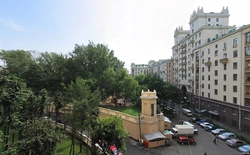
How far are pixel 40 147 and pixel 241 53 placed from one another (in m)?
33.2

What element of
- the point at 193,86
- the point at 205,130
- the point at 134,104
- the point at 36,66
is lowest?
the point at 205,130

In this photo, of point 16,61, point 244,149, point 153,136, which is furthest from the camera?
point 16,61

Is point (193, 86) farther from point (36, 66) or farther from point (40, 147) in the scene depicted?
point (40, 147)

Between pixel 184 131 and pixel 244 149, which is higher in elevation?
pixel 184 131

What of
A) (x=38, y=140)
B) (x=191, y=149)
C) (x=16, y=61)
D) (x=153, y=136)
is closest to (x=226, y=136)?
(x=191, y=149)

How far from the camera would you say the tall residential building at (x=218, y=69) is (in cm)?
2856

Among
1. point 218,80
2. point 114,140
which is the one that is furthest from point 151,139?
point 218,80

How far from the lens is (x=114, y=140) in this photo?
14594 mm

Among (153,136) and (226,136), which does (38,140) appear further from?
(226,136)

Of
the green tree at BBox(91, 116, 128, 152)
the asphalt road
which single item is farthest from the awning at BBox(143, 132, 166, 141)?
the green tree at BBox(91, 116, 128, 152)

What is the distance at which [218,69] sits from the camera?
36.0m

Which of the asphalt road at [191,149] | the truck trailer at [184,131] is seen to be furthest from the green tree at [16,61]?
the truck trailer at [184,131]

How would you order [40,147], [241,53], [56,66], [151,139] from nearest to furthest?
[40,147] → [151,139] → [241,53] → [56,66]

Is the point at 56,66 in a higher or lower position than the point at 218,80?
higher
